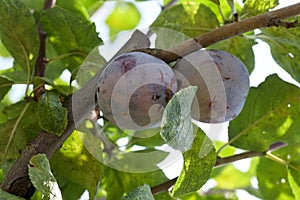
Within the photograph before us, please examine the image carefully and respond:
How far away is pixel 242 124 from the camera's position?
1.17 m

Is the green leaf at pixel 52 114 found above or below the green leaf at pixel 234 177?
above

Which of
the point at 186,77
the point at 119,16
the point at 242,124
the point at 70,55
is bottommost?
the point at 119,16

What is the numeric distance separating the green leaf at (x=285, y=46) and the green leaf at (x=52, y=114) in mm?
391

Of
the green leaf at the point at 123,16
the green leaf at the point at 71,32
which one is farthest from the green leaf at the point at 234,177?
the green leaf at the point at 71,32

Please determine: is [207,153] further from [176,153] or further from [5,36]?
[5,36]

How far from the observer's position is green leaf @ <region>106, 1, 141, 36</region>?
1.90 meters

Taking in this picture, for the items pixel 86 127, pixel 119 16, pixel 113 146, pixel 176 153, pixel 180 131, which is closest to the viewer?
Result: pixel 180 131

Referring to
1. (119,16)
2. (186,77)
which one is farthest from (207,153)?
(119,16)

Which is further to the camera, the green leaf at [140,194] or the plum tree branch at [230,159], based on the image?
the plum tree branch at [230,159]

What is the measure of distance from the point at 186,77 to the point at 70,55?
1.20ft

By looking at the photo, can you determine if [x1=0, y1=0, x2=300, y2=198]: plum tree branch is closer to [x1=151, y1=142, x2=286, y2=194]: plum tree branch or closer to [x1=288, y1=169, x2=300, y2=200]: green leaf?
[x1=151, y1=142, x2=286, y2=194]: plum tree branch

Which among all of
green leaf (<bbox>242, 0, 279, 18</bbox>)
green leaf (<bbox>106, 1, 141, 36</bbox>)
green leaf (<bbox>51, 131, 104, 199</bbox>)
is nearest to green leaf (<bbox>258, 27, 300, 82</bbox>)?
green leaf (<bbox>242, 0, 279, 18</bbox>)

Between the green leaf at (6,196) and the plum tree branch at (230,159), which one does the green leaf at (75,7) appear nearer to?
the plum tree branch at (230,159)

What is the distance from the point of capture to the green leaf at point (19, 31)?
1028mm
